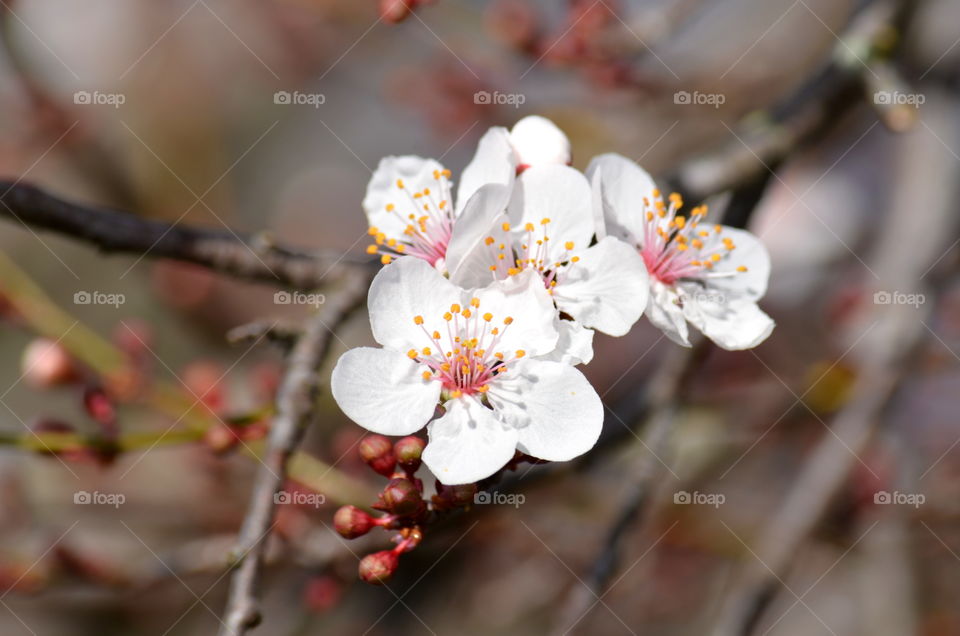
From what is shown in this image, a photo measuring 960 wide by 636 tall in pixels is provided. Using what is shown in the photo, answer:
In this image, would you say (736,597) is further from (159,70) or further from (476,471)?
(159,70)

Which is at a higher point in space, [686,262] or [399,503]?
[686,262]

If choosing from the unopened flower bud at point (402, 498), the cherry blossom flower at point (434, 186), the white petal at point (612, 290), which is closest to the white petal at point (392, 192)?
the cherry blossom flower at point (434, 186)

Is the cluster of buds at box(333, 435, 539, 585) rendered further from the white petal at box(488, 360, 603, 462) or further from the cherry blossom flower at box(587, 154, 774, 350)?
the cherry blossom flower at box(587, 154, 774, 350)

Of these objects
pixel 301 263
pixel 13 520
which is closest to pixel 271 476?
pixel 301 263

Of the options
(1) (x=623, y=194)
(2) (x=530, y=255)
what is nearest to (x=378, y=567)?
(2) (x=530, y=255)

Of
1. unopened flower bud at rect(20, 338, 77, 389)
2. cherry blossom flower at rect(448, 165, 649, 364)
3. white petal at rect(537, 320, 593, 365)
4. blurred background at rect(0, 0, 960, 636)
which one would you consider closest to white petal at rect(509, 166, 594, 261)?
cherry blossom flower at rect(448, 165, 649, 364)

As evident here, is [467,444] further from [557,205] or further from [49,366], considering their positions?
[49,366]

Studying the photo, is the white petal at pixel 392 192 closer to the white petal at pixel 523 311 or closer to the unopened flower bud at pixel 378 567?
the white petal at pixel 523 311
